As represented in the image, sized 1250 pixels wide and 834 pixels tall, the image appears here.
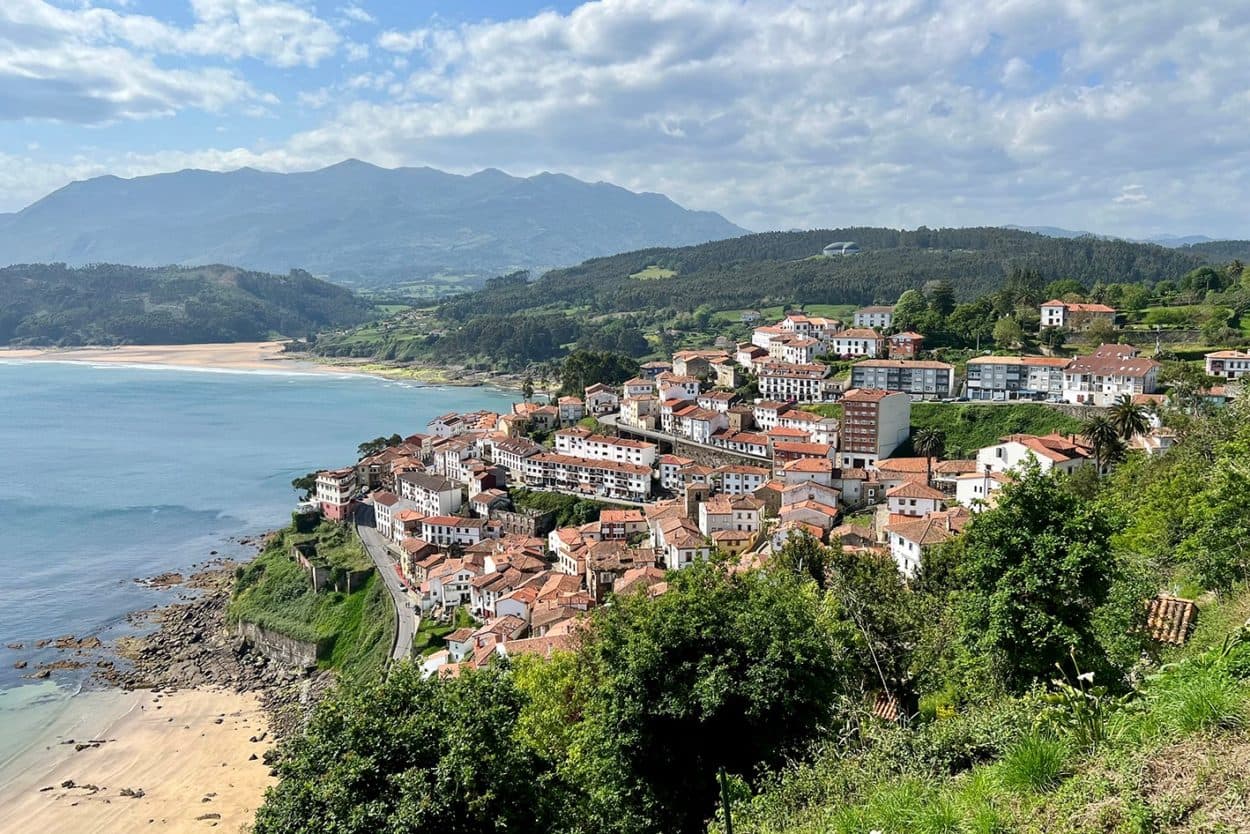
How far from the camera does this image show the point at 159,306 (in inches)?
5861

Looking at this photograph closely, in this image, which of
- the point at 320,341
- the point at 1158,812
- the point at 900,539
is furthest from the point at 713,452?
the point at 320,341

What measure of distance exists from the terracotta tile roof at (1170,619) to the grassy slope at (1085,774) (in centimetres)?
324

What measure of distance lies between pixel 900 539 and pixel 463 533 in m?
19.3

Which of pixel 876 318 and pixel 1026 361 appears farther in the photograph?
pixel 876 318

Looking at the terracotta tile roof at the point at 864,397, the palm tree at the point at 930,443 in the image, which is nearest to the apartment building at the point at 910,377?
the palm tree at the point at 930,443

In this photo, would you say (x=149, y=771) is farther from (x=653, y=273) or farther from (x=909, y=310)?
(x=653, y=273)

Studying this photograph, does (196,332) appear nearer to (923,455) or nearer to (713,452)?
(713,452)

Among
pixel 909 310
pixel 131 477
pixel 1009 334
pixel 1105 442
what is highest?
pixel 909 310

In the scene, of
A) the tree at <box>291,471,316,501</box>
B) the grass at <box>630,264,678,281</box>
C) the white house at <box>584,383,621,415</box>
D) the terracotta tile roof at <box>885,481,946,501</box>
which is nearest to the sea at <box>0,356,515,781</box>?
the tree at <box>291,471,316,501</box>

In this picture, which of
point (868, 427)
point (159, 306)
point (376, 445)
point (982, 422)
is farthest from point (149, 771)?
point (159, 306)

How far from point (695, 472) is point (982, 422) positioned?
43.2ft

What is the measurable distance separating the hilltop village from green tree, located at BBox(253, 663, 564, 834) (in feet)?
40.7

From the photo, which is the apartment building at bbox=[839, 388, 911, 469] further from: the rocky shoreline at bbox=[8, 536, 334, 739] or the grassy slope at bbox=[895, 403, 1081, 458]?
the rocky shoreline at bbox=[8, 536, 334, 739]

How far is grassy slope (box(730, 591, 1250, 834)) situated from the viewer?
391 centimetres
